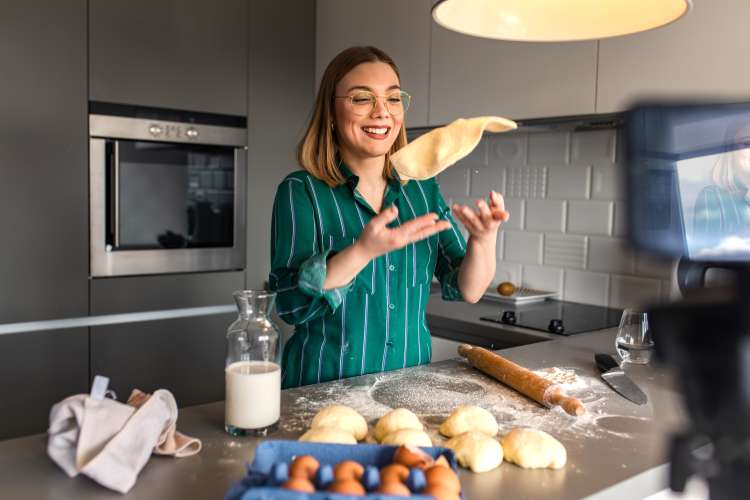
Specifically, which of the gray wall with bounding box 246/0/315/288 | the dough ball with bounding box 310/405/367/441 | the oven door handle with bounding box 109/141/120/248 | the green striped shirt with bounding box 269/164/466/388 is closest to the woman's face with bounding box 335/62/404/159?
the green striped shirt with bounding box 269/164/466/388

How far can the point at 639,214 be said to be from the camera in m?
0.26

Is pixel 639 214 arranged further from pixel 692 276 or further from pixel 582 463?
pixel 582 463

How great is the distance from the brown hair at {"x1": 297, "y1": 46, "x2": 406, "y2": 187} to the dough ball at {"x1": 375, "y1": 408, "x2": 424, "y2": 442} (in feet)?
2.18

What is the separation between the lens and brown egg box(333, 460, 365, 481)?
0.65 metres

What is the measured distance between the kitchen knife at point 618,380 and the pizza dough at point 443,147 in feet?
1.78

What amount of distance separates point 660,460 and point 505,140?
1.92 meters

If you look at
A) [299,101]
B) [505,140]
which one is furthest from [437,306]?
[299,101]

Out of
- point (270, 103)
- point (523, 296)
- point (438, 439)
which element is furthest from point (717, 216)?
point (270, 103)

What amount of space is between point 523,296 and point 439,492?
1.96 meters

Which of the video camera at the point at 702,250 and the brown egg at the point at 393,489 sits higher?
the video camera at the point at 702,250

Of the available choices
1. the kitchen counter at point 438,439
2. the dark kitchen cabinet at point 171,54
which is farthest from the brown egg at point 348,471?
the dark kitchen cabinet at point 171,54

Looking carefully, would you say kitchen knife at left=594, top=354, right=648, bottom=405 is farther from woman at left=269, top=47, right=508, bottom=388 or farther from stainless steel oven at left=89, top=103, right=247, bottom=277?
stainless steel oven at left=89, top=103, right=247, bottom=277

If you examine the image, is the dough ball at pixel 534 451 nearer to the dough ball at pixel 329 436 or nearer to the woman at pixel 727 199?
the dough ball at pixel 329 436

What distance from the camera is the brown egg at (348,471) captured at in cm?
65
